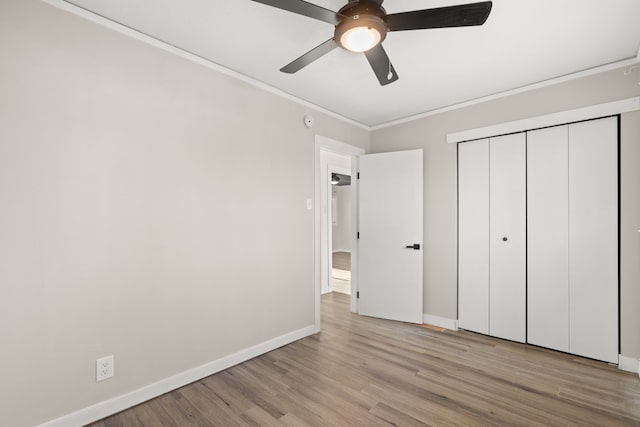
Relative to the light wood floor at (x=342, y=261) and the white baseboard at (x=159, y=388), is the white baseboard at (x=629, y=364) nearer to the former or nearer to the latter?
the white baseboard at (x=159, y=388)

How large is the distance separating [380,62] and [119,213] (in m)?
1.97

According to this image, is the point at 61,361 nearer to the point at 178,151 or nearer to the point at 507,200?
the point at 178,151

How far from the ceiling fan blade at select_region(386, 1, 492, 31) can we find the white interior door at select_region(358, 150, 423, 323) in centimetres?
222

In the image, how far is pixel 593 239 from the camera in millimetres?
2658

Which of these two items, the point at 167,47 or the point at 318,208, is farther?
the point at 318,208

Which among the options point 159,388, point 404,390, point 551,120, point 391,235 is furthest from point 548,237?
point 159,388

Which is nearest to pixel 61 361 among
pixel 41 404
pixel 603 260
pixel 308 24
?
pixel 41 404

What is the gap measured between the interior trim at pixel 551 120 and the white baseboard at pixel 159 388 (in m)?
2.91

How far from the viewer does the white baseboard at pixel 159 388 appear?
1.82 metres

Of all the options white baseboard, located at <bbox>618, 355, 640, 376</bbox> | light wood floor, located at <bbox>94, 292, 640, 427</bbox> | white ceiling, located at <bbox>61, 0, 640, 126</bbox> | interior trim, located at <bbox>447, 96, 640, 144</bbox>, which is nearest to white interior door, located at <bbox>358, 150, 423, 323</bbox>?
interior trim, located at <bbox>447, 96, 640, 144</bbox>

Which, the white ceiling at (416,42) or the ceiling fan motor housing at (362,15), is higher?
the white ceiling at (416,42)

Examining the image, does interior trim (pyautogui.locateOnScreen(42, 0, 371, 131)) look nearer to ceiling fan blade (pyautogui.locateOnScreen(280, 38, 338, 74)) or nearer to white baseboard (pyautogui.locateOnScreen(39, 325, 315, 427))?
ceiling fan blade (pyautogui.locateOnScreen(280, 38, 338, 74))

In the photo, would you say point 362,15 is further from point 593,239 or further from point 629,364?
point 629,364

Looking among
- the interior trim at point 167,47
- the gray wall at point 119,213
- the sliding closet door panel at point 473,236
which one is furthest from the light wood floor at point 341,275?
the interior trim at point 167,47
